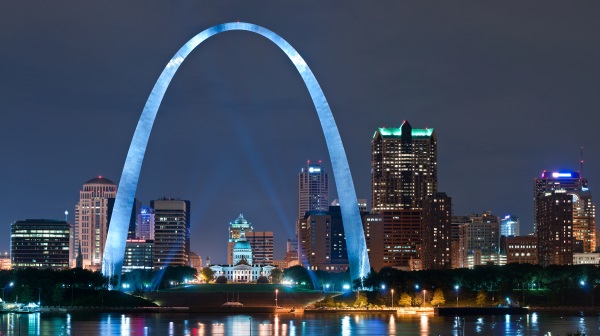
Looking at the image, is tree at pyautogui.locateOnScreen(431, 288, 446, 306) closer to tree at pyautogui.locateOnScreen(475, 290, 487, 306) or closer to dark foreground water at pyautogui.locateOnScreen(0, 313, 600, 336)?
tree at pyautogui.locateOnScreen(475, 290, 487, 306)

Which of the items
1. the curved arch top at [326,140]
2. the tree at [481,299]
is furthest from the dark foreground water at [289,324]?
the tree at [481,299]

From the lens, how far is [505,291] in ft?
385

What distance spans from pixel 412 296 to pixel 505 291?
12449 millimetres

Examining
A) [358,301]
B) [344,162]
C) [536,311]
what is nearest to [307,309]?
[358,301]

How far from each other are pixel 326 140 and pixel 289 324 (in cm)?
2595

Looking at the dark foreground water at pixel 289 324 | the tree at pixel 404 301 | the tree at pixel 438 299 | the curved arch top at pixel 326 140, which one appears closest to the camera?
the dark foreground water at pixel 289 324

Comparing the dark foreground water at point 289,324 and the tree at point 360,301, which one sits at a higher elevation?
the tree at point 360,301

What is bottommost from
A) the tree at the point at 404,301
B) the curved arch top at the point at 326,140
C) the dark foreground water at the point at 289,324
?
the dark foreground water at the point at 289,324

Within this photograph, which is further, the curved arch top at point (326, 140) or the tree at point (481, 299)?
the tree at point (481, 299)

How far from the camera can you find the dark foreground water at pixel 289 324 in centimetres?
7450

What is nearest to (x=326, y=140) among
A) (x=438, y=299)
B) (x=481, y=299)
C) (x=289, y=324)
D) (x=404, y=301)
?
(x=404, y=301)

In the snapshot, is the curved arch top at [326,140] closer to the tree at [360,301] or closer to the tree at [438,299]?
the tree at [360,301]

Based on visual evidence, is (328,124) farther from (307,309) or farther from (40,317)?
(40,317)

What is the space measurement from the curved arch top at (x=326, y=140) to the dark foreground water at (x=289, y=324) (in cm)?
1016
